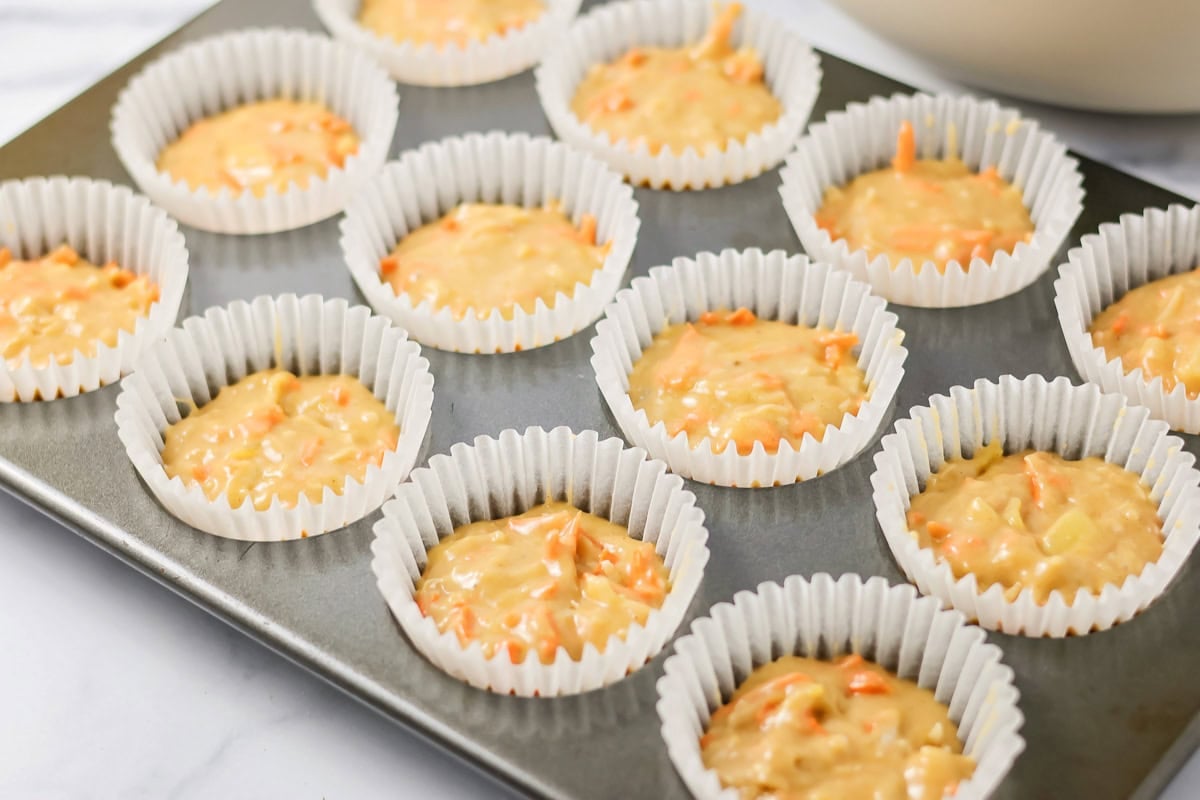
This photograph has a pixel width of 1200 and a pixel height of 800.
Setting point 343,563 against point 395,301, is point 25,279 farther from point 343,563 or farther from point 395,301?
point 343,563

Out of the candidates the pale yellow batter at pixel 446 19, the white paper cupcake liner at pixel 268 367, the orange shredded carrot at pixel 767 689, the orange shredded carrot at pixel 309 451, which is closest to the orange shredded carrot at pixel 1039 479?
the orange shredded carrot at pixel 767 689

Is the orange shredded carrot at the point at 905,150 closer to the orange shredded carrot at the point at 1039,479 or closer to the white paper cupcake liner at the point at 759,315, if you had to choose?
the white paper cupcake liner at the point at 759,315

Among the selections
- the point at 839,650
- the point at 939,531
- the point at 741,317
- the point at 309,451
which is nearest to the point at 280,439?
the point at 309,451

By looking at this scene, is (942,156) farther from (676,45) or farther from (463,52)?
(463,52)

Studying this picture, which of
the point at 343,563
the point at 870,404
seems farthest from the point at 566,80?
the point at 343,563

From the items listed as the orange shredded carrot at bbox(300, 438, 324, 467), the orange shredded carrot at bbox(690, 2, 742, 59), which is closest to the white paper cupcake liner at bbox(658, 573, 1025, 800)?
the orange shredded carrot at bbox(300, 438, 324, 467)
